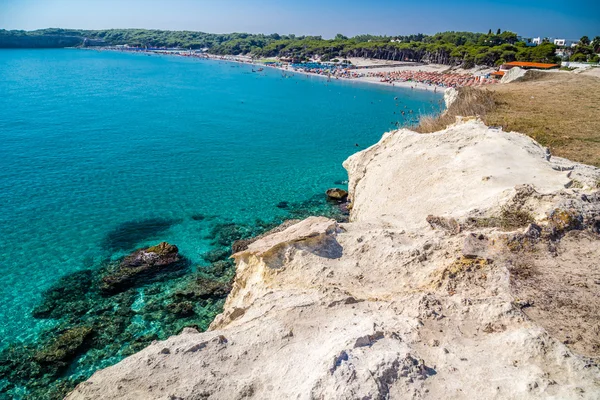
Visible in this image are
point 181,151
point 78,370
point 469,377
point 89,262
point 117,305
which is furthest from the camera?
point 181,151

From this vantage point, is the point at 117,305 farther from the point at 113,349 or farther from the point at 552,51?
the point at 552,51

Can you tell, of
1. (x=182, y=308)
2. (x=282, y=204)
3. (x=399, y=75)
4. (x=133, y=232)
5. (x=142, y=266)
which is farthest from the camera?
(x=399, y=75)

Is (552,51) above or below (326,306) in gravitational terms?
above

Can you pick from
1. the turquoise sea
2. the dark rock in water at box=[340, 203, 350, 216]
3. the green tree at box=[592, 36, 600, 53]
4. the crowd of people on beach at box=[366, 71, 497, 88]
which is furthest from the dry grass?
the green tree at box=[592, 36, 600, 53]

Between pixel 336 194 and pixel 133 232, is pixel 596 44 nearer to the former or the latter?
pixel 336 194

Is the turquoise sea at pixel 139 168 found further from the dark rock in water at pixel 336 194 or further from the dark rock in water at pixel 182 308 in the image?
the dark rock in water at pixel 182 308

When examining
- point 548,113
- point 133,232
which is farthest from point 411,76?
point 133,232

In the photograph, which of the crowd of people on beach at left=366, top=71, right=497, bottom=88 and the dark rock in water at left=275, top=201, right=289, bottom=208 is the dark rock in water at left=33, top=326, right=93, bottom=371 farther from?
the crowd of people on beach at left=366, top=71, right=497, bottom=88

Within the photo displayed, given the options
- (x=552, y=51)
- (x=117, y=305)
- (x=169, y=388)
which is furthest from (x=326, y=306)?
(x=552, y=51)
